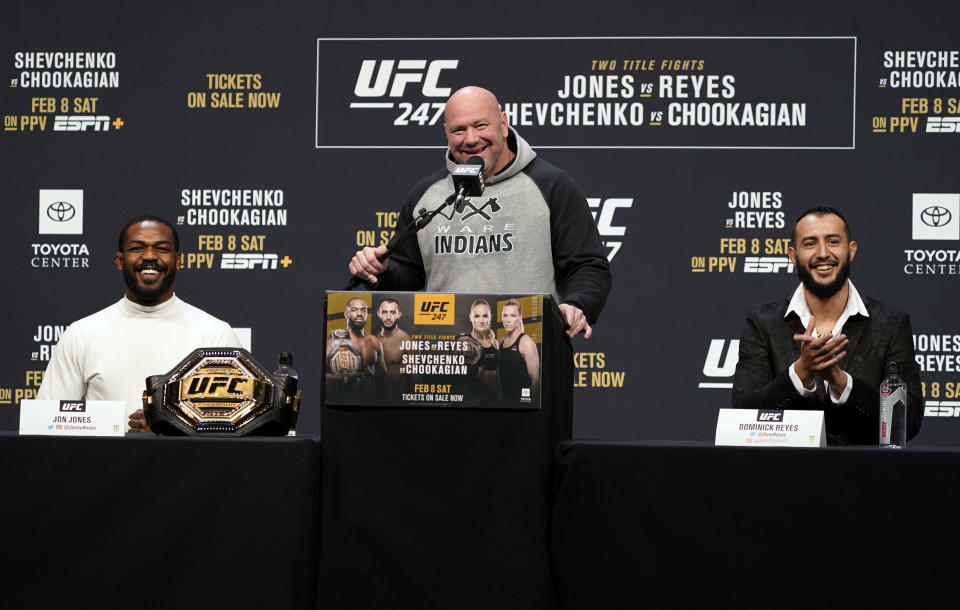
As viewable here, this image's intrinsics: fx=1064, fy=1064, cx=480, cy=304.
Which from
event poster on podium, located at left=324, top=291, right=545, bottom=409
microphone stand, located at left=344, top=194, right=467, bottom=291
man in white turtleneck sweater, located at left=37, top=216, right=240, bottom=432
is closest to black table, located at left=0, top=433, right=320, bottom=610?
event poster on podium, located at left=324, top=291, right=545, bottom=409

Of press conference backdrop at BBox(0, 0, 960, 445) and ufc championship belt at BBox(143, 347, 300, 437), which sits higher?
press conference backdrop at BBox(0, 0, 960, 445)

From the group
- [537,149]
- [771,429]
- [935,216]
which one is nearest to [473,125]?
[771,429]

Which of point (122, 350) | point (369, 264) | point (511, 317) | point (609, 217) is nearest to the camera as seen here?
point (511, 317)

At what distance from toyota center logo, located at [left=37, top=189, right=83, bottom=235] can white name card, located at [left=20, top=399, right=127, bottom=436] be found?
2.27 meters

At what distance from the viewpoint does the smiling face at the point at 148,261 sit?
3340 millimetres

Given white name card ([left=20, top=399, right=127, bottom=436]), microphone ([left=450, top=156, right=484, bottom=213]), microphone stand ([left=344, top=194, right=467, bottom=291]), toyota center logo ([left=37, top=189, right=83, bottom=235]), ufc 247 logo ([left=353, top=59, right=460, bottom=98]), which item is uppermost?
ufc 247 logo ([left=353, top=59, right=460, bottom=98])

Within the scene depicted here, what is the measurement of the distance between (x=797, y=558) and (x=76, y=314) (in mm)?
3137

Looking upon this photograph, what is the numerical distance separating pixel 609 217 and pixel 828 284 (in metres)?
1.37

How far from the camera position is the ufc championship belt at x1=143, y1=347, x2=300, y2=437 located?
6.60 ft

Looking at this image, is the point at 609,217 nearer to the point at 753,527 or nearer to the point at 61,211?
the point at 61,211

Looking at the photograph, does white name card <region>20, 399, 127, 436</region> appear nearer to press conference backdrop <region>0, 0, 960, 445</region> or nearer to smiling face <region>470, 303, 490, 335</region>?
smiling face <region>470, 303, 490, 335</region>

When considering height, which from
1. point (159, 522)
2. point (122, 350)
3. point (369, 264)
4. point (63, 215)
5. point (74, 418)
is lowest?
point (159, 522)

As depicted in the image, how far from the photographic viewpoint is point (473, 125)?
2.70 m

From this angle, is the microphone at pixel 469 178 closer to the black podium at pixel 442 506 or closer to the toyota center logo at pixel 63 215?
the black podium at pixel 442 506
